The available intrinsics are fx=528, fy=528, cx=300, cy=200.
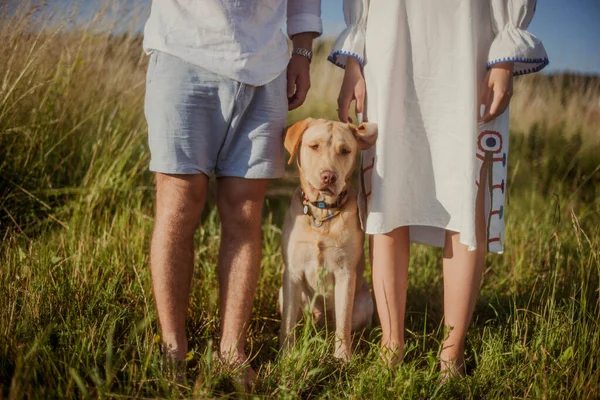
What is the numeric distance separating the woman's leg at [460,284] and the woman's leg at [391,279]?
205 mm

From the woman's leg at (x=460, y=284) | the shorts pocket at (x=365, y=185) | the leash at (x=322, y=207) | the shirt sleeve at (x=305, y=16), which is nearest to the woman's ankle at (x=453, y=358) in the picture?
the woman's leg at (x=460, y=284)

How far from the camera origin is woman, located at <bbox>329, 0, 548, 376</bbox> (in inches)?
85.1

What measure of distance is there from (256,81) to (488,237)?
1233 millimetres

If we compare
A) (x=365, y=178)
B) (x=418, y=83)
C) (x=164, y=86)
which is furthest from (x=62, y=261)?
(x=418, y=83)

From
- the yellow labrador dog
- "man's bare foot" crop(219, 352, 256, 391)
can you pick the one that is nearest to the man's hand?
the yellow labrador dog

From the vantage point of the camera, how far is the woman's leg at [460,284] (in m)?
2.35

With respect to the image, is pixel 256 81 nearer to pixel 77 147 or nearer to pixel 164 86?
pixel 164 86

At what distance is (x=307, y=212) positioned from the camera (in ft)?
8.18

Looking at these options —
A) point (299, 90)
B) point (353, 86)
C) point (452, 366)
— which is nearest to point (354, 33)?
point (353, 86)

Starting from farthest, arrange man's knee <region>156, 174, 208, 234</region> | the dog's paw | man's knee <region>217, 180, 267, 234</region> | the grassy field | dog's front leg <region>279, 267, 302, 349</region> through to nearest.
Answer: dog's front leg <region>279, 267, 302, 349</region>, the dog's paw, man's knee <region>217, 180, 267, 234</region>, man's knee <region>156, 174, 208, 234</region>, the grassy field

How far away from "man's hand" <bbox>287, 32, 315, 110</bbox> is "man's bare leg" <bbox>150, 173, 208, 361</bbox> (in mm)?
601

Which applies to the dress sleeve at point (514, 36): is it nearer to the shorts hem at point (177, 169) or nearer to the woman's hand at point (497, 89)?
the woman's hand at point (497, 89)

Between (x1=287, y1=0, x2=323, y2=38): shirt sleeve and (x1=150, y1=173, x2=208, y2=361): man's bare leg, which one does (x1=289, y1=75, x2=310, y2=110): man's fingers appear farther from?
(x1=150, y1=173, x2=208, y2=361): man's bare leg

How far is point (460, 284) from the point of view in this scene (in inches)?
93.2
